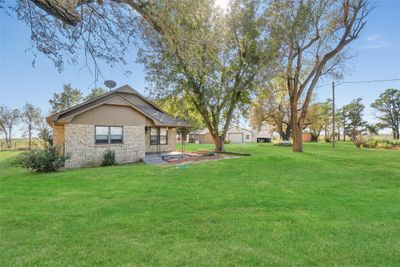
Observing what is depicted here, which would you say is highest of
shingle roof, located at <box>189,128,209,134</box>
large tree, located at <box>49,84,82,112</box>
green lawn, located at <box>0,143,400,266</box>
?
large tree, located at <box>49,84,82,112</box>

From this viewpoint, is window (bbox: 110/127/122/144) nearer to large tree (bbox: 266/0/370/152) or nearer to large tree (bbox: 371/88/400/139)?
large tree (bbox: 266/0/370/152)

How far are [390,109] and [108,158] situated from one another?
58420mm

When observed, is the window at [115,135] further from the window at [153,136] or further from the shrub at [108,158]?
the window at [153,136]

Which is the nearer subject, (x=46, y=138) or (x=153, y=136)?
(x=46, y=138)

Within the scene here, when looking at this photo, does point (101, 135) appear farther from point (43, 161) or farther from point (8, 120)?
point (8, 120)

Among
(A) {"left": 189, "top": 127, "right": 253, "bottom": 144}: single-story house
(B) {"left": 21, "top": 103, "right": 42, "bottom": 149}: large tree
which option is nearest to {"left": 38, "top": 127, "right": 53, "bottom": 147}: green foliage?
(B) {"left": 21, "top": 103, "right": 42, "bottom": 149}: large tree

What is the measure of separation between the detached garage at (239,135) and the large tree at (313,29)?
1551 inches

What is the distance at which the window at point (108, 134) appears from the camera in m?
16.9

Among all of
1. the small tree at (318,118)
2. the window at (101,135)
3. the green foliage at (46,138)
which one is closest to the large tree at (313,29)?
the window at (101,135)

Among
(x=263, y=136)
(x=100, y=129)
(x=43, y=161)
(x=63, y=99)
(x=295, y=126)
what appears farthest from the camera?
(x=263, y=136)

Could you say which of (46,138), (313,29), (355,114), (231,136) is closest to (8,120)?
(46,138)

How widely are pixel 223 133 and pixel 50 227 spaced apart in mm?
19737

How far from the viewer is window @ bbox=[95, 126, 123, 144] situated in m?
16.9

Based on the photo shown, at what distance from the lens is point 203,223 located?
530cm
